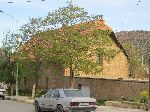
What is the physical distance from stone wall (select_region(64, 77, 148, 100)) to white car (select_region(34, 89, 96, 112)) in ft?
32.8

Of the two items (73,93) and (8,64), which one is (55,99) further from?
(8,64)

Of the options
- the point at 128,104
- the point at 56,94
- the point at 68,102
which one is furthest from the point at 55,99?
the point at 128,104

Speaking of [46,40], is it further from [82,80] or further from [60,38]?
[82,80]

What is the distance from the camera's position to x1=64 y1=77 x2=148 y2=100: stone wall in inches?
1325

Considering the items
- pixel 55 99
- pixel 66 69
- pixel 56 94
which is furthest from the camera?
pixel 66 69

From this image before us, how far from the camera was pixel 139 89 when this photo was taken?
33.3 m

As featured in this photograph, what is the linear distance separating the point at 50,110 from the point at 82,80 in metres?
17.9

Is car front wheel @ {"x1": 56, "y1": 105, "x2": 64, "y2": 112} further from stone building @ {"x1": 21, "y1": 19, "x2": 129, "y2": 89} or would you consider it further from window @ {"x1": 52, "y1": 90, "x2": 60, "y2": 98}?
stone building @ {"x1": 21, "y1": 19, "x2": 129, "y2": 89}

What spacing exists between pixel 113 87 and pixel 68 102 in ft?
47.6

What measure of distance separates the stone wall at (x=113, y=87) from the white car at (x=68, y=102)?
1000 centimetres

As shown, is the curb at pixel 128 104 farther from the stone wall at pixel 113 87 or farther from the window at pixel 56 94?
the window at pixel 56 94

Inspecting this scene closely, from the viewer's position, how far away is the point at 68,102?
22.9 metres

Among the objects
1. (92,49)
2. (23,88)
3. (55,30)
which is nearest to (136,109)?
(92,49)

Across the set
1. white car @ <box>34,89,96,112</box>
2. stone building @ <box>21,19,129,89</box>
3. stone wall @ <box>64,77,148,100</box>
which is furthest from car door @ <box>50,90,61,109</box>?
stone building @ <box>21,19,129,89</box>
